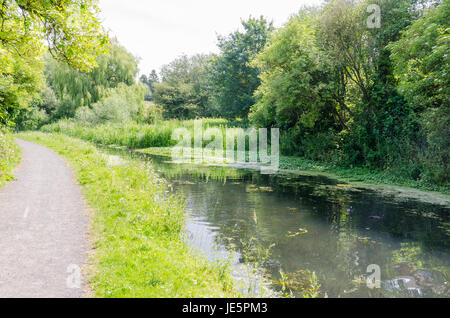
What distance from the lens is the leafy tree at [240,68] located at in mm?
38219

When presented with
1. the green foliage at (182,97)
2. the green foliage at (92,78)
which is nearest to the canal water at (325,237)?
the green foliage at (92,78)

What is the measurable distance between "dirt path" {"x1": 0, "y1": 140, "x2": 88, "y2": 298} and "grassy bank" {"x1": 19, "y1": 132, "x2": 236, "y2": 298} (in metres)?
0.27

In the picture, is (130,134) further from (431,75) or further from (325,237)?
(325,237)

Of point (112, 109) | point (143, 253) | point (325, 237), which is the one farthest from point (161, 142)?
point (143, 253)

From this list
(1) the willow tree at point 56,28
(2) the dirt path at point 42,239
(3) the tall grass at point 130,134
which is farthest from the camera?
(3) the tall grass at point 130,134

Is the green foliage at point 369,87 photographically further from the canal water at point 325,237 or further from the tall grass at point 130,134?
the tall grass at point 130,134

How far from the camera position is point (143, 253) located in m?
4.79

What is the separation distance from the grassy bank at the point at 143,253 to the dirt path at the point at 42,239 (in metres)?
0.27

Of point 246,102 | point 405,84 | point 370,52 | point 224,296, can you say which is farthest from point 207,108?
point 224,296

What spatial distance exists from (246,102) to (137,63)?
13.8 metres

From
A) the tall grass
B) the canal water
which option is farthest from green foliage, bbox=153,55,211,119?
the canal water

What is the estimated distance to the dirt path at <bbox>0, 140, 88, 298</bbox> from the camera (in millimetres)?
3750

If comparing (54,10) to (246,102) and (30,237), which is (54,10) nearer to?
(30,237)

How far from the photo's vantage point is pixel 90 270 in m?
4.22
